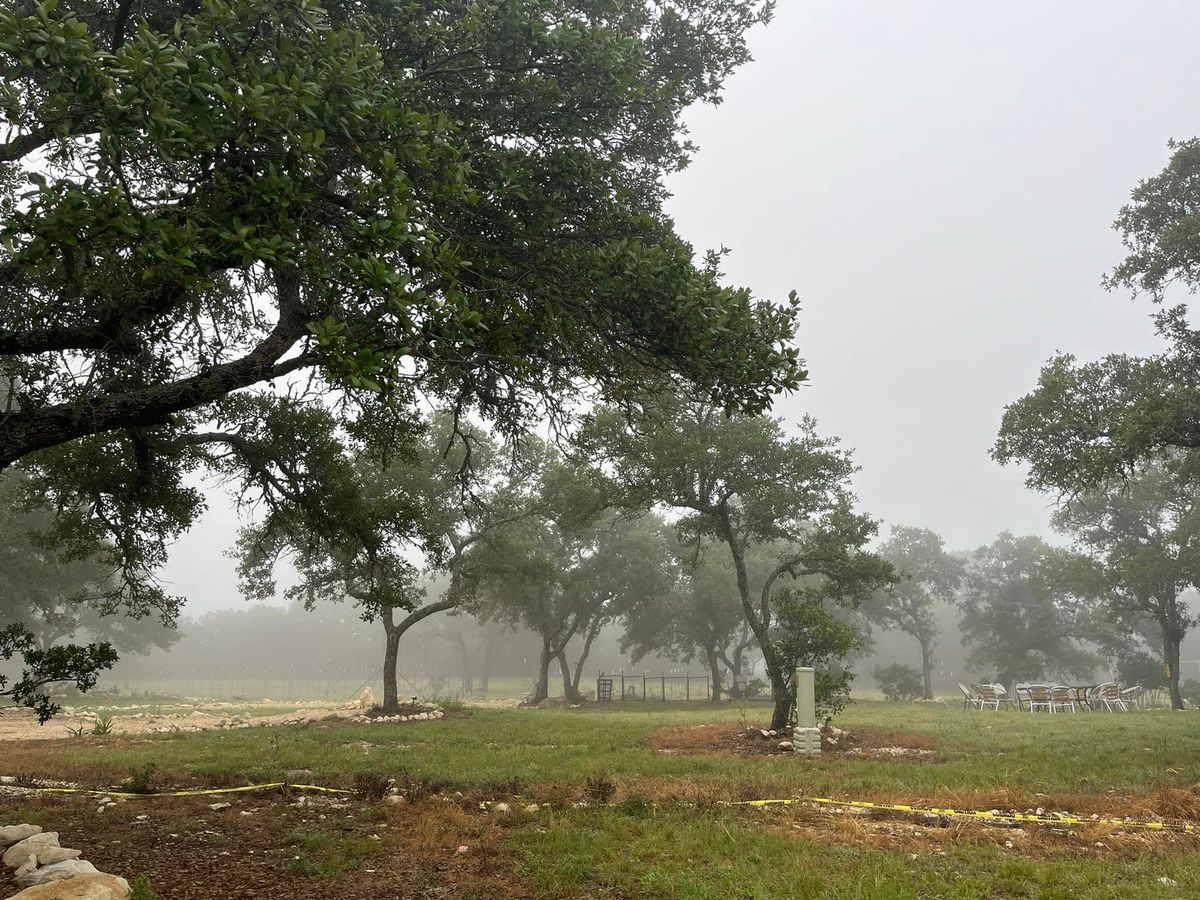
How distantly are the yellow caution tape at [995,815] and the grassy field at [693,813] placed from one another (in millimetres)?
308

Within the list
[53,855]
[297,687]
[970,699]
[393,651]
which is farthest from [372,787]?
[297,687]

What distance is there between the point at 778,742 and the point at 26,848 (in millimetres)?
13632

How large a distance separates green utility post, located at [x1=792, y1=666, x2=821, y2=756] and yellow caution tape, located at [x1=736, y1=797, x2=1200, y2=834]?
559 cm

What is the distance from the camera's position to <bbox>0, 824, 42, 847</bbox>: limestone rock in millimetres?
6273

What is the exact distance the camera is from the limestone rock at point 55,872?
16.8 feet

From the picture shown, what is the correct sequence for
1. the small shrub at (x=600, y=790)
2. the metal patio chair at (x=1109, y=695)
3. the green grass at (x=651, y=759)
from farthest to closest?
1. the metal patio chair at (x=1109, y=695)
2. the green grass at (x=651, y=759)
3. the small shrub at (x=600, y=790)

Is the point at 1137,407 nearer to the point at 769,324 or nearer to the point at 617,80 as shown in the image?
the point at 769,324

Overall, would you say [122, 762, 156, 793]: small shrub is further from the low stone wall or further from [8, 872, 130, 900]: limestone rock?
[8, 872, 130, 900]: limestone rock

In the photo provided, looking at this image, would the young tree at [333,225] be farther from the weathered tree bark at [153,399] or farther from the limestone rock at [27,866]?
the limestone rock at [27,866]

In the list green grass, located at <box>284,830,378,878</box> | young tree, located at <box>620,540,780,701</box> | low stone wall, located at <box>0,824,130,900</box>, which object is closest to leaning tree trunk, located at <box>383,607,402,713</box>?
green grass, located at <box>284,830,378,878</box>

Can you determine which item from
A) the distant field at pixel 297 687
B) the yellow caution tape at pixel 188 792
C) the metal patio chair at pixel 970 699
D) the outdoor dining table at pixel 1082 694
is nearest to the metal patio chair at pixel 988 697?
the metal patio chair at pixel 970 699

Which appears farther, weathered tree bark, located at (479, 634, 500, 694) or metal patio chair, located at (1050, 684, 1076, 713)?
weathered tree bark, located at (479, 634, 500, 694)

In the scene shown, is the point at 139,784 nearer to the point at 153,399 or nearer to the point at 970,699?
the point at 153,399

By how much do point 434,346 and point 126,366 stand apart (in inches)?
201
